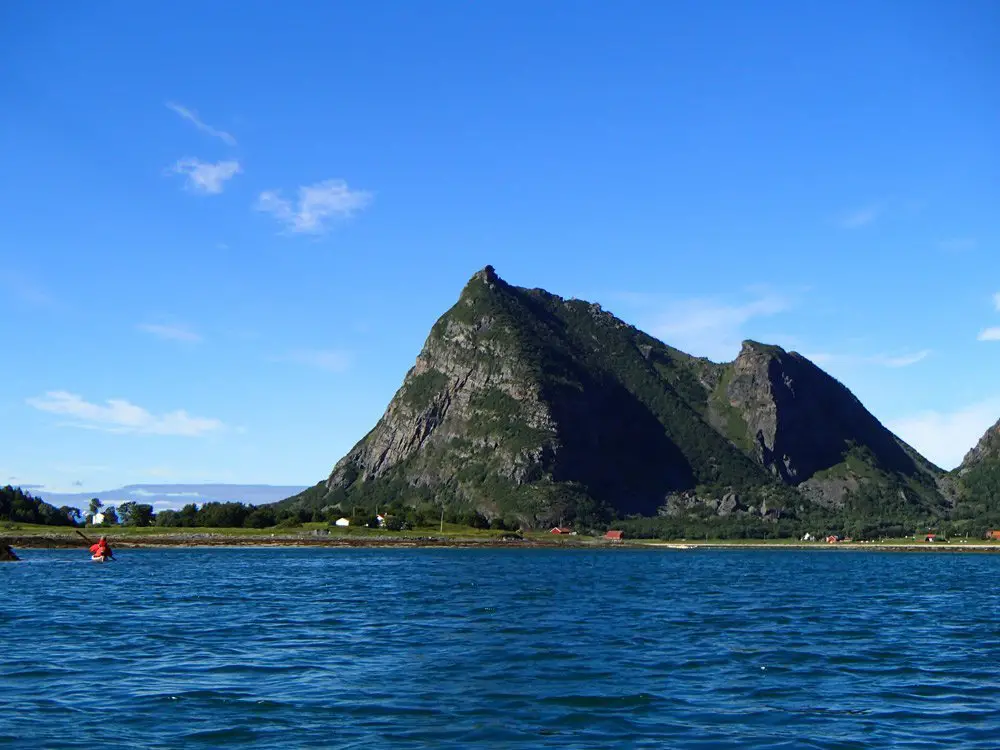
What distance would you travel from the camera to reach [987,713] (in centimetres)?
3105

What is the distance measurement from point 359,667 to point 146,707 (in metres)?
9.79

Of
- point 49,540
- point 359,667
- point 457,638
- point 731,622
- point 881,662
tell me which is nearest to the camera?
point 359,667

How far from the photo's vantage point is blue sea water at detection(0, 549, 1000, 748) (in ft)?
91.7

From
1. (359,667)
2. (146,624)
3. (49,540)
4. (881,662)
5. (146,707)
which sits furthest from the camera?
(49,540)

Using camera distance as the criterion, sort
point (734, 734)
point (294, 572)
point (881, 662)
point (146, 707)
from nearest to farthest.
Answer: point (734, 734), point (146, 707), point (881, 662), point (294, 572)

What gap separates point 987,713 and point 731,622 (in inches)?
1065

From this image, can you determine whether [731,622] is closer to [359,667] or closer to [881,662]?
[881,662]

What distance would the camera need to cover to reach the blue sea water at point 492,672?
27953mm

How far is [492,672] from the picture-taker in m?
37.9

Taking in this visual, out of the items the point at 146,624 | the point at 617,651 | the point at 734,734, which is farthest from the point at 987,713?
the point at 146,624

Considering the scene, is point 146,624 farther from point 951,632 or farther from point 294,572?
point 294,572

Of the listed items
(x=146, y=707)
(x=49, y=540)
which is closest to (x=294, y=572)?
(x=146, y=707)

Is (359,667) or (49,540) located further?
(49,540)

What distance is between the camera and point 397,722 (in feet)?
95.1
